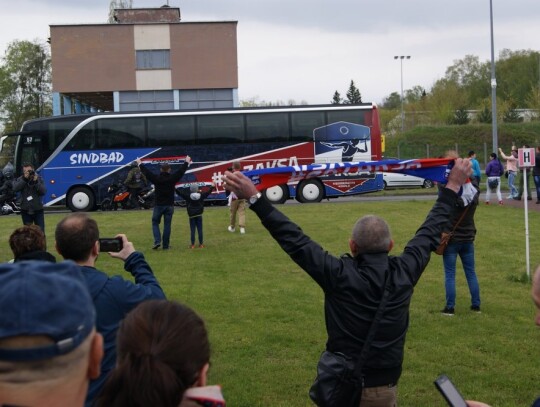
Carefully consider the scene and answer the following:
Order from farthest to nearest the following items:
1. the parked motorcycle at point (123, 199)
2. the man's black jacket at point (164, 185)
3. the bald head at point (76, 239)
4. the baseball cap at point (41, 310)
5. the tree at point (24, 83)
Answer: the tree at point (24, 83) < the parked motorcycle at point (123, 199) < the man's black jacket at point (164, 185) < the bald head at point (76, 239) < the baseball cap at point (41, 310)

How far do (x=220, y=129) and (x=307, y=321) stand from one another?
2402 centimetres

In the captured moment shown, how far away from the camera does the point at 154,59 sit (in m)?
52.6

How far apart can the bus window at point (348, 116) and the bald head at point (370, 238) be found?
93.0ft

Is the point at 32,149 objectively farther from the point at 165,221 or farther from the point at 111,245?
the point at 111,245

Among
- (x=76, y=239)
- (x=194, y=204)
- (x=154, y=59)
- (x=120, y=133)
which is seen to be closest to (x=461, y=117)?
(x=154, y=59)

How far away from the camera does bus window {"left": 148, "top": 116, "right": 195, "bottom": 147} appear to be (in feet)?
106

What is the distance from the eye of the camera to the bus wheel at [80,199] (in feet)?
102

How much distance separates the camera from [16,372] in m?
1.69

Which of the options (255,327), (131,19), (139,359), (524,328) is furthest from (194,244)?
(131,19)

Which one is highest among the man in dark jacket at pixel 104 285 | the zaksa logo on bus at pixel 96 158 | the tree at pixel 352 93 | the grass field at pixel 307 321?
the tree at pixel 352 93

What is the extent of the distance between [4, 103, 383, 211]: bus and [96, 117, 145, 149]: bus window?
44mm

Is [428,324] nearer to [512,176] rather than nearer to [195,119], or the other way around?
[512,176]

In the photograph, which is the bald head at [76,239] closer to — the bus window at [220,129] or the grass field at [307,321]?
the grass field at [307,321]

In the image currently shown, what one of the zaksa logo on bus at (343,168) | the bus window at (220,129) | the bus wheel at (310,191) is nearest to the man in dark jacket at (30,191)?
the zaksa logo on bus at (343,168)
